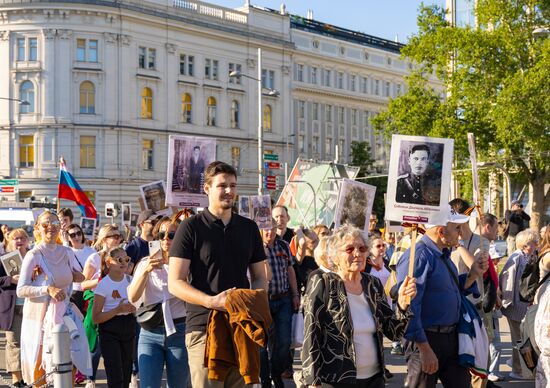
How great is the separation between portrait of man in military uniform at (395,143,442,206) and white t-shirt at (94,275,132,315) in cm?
285

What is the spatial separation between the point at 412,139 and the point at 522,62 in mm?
41168

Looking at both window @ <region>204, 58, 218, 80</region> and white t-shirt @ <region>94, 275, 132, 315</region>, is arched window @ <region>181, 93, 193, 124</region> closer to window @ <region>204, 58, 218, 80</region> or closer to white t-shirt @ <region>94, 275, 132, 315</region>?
window @ <region>204, 58, 218, 80</region>

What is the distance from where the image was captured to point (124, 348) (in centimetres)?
921

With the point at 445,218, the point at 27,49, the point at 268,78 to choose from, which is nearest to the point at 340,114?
the point at 268,78

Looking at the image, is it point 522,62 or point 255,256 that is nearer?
point 255,256

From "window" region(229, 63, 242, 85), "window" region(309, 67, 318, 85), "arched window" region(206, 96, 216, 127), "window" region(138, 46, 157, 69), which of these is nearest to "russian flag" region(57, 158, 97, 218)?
"window" region(138, 46, 157, 69)

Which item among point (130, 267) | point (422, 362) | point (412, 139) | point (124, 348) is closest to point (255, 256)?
point (422, 362)

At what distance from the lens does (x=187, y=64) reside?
7369 cm

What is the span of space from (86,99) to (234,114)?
13277mm

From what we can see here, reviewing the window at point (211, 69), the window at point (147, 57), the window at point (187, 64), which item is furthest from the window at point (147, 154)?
the window at point (211, 69)

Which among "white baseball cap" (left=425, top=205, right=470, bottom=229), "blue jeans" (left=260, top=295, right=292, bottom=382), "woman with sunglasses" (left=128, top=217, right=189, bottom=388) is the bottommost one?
"blue jeans" (left=260, top=295, right=292, bottom=382)

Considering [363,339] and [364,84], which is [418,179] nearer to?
[363,339]

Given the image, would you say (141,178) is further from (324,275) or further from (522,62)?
(324,275)

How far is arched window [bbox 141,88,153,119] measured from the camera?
7012 centimetres
